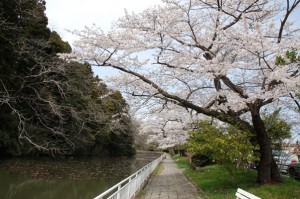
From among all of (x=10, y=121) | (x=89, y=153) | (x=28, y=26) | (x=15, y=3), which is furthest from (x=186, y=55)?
(x=89, y=153)

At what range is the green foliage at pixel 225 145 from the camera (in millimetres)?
11688

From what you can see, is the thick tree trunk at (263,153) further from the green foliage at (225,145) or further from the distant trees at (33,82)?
the distant trees at (33,82)

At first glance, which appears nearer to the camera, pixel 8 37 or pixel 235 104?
pixel 235 104

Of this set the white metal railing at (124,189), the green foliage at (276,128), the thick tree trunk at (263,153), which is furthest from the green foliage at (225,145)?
the white metal railing at (124,189)

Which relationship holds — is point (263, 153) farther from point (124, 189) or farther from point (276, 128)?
point (124, 189)

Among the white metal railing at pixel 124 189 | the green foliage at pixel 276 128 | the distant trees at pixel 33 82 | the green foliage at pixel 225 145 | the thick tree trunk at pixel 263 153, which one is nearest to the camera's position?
the white metal railing at pixel 124 189

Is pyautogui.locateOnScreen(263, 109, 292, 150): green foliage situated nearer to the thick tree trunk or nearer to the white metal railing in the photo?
the thick tree trunk

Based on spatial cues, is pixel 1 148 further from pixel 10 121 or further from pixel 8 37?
pixel 8 37

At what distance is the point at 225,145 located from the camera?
11.6 metres

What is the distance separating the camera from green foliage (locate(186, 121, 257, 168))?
11.7m

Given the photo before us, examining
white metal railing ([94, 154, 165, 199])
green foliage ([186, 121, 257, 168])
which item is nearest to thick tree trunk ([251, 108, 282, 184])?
green foliage ([186, 121, 257, 168])

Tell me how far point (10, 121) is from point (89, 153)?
1020 inches

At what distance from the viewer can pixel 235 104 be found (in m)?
12.5

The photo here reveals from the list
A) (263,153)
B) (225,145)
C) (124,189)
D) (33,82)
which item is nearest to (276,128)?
(263,153)
